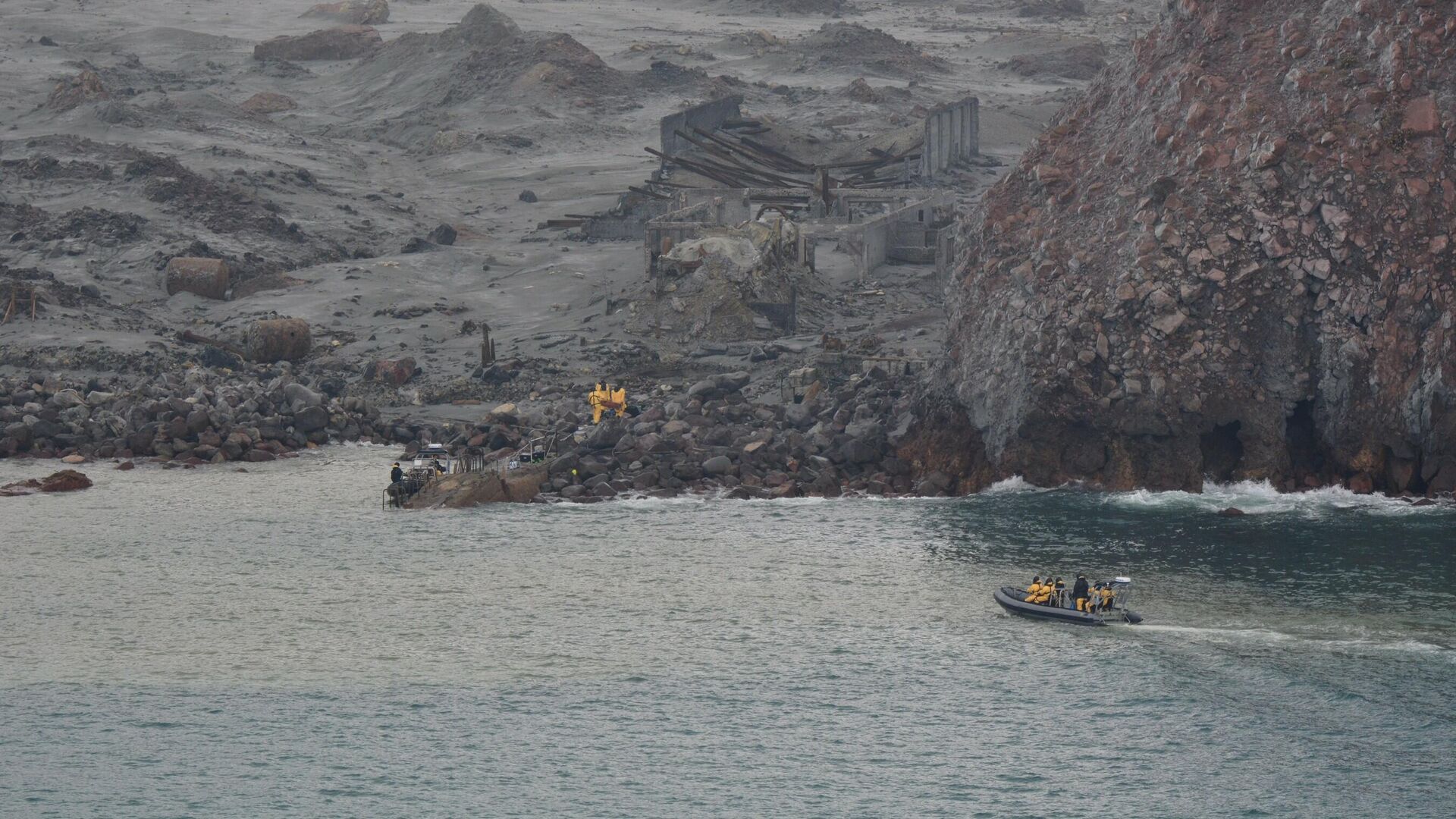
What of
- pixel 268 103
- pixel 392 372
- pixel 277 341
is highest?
pixel 268 103

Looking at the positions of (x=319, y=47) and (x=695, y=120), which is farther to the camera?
(x=319, y=47)

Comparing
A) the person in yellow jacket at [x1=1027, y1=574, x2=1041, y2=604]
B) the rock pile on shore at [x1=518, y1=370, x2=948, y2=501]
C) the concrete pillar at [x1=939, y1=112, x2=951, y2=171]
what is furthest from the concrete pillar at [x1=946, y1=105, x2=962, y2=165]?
the person in yellow jacket at [x1=1027, y1=574, x2=1041, y2=604]

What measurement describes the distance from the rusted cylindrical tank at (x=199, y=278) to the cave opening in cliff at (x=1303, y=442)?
169 feet

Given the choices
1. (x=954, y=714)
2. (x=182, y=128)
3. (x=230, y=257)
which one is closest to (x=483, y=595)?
(x=954, y=714)

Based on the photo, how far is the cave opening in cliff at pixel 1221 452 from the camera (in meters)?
63.6

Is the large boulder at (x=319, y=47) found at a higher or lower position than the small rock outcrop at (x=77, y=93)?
higher

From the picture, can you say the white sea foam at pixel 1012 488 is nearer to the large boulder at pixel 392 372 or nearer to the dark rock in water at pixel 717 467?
the dark rock in water at pixel 717 467

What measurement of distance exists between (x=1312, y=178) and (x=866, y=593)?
2083cm

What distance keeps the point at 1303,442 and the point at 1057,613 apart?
16516 mm

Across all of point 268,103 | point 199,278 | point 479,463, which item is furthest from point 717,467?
point 268,103

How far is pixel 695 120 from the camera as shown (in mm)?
118062

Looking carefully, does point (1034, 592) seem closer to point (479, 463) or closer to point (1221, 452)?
point (1221, 452)

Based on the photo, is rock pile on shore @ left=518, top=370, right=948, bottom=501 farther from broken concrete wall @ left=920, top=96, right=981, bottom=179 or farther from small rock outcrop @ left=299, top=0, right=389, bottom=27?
small rock outcrop @ left=299, top=0, right=389, bottom=27

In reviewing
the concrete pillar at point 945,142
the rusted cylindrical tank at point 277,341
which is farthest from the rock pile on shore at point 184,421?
the concrete pillar at point 945,142
